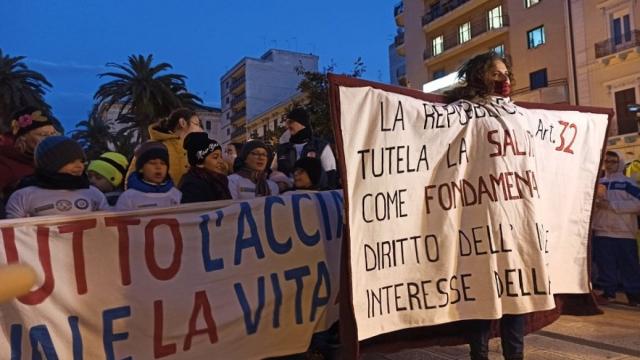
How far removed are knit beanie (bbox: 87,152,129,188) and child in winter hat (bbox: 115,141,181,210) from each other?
1.20 m

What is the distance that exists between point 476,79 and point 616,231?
3.70 m

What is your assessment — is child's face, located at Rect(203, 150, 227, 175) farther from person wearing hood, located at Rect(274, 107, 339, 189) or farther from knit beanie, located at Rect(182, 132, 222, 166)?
person wearing hood, located at Rect(274, 107, 339, 189)

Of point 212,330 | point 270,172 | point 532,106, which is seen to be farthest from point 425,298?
point 270,172

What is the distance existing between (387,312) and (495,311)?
2.12 ft

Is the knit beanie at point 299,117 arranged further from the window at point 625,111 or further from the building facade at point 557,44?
the window at point 625,111

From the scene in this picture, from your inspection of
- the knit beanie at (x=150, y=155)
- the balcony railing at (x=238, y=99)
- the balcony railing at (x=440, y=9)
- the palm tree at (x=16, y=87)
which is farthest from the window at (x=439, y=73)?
the balcony railing at (x=238, y=99)

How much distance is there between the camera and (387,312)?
303 centimetres

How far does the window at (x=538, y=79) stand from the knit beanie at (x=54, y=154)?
27664 millimetres

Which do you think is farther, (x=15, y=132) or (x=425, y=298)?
(x=15, y=132)

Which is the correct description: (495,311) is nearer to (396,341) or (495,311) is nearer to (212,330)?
(396,341)

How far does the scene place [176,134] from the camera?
486cm

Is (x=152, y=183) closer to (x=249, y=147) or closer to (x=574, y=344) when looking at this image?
(x=249, y=147)

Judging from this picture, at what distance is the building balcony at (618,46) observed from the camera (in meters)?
23.4

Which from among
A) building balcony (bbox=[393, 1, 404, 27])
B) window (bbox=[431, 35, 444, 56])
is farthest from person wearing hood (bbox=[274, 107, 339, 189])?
building balcony (bbox=[393, 1, 404, 27])
